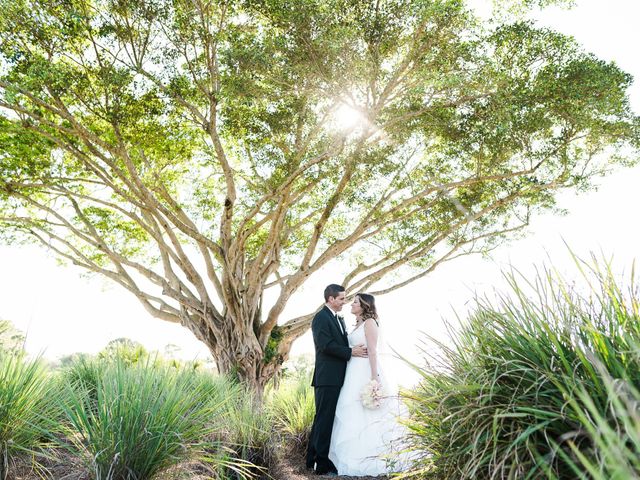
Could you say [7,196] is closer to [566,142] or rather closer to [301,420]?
[301,420]

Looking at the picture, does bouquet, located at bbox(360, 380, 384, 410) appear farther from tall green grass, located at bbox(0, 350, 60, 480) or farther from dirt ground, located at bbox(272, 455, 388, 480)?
tall green grass, located at bbox(0, 350, 60, 480)

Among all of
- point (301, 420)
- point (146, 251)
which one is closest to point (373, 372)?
point (301, 420)

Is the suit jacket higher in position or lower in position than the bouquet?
higher

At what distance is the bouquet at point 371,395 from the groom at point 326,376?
1.17 ft

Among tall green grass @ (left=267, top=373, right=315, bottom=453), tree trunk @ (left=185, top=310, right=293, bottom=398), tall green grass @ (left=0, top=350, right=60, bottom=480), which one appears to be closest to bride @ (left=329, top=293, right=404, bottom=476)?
tall green grass @ (left=267, top=373, right=315, bottom=453)

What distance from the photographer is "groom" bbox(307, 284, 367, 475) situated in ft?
20.3

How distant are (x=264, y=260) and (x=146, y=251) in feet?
13.0

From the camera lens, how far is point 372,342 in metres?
6.20

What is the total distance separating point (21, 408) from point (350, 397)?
342cm

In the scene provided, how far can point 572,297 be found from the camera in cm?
308

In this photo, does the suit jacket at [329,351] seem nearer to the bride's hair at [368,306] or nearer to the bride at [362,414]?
the bride at [362,414]

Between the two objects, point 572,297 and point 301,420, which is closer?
point 572,297

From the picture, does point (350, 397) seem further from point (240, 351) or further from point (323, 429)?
point (240, 351)

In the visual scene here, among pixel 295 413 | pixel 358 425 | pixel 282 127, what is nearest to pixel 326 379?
pixel 358 425
